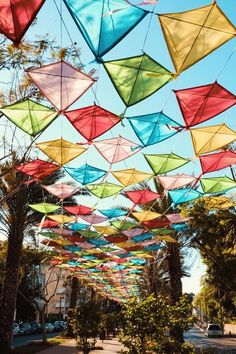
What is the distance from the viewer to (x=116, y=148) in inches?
412

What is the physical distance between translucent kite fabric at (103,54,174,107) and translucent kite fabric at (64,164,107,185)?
14.6 feet

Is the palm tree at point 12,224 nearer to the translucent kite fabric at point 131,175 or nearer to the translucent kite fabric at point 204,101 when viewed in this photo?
the translucent kite fabric at point 131,175

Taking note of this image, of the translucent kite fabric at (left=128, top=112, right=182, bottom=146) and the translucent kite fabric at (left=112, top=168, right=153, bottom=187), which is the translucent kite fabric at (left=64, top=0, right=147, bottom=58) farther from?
the translucent kite fabric at (left=112, top=168, right=153, bottom=187)

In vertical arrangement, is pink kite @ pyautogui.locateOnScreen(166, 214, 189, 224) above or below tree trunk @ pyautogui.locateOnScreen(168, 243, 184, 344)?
above

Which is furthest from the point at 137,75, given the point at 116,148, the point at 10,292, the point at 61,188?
the point at 10,292

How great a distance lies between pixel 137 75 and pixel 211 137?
338 centimetres

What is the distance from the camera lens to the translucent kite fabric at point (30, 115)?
8.64 metres

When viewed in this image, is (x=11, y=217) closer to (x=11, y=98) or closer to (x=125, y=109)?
(x=11, y=98)

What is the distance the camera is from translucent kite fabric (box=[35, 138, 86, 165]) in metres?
10.1

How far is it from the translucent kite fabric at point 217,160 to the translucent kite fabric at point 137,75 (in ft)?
13.3

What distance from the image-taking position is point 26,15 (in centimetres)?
565

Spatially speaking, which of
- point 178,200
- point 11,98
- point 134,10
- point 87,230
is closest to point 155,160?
point 178,200

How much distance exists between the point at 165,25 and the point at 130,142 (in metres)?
4.55

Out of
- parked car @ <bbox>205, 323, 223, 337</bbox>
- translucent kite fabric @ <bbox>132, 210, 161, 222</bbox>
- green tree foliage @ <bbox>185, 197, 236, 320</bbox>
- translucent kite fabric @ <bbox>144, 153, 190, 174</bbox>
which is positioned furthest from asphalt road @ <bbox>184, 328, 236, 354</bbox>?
translucent kite fabric @ <bbox>144, 153, 190, 174</bbox>
